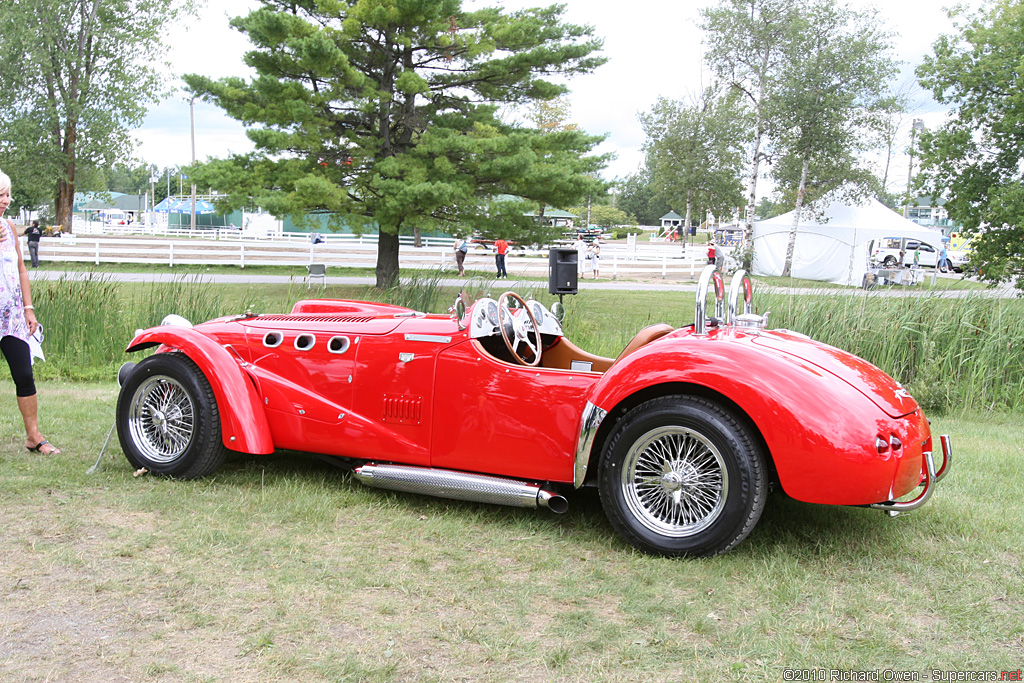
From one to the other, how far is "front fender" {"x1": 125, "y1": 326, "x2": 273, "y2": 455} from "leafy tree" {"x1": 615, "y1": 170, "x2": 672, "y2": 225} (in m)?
91.2

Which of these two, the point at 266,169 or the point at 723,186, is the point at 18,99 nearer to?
the point at 266,169

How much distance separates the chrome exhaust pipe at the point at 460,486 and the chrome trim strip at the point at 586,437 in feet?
0.55

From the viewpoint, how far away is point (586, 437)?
3.85 m

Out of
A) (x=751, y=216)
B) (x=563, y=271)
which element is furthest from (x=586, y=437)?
(x=751, y=216)

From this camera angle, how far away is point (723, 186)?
129ft

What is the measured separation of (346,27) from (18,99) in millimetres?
23303

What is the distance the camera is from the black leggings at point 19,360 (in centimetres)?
515

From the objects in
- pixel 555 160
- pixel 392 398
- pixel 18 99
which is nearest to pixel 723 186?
pixel 555 160

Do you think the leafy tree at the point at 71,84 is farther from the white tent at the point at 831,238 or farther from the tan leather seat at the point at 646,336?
the tan leather seat at the point at 646,336

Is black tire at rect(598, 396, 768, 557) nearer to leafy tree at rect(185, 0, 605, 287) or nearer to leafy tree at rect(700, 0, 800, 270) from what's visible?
leafy tree at rect(185, 0, 605, 287)

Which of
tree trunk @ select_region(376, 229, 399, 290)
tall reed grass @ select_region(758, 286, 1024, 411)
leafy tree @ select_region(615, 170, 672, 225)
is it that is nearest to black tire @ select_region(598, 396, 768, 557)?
tall reed grass @ select_region(758, 286, 1024, 411)

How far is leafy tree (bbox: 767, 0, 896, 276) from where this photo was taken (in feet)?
87.2

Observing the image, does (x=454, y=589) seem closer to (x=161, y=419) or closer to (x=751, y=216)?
(x=161, y=419)

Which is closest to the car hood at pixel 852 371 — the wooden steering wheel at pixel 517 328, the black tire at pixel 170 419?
the wooden steering wheel at pixel 517 328
